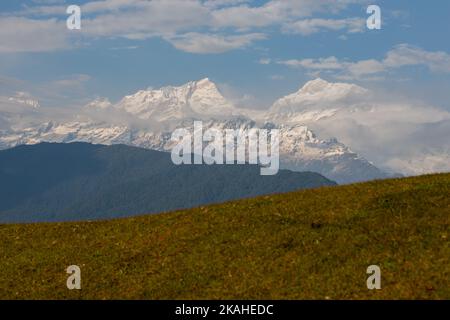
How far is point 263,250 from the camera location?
122 feet

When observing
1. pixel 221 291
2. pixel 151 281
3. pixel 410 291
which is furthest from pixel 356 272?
pixel 151 281

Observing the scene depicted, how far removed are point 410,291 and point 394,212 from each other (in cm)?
1143

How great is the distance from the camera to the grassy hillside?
32.2 m

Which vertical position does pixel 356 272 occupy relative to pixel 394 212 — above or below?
below

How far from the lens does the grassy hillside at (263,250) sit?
3216 cm

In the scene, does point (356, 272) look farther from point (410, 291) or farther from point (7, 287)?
point (7, 287)
